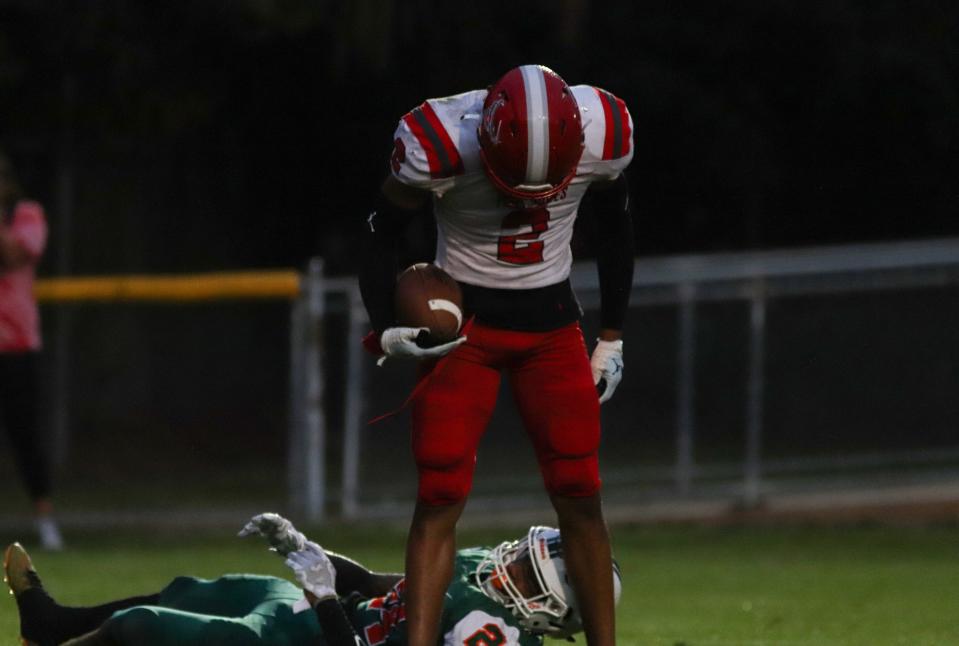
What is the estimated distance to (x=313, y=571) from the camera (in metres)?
4.77

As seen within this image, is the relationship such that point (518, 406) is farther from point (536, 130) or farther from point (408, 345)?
point (536, 130)

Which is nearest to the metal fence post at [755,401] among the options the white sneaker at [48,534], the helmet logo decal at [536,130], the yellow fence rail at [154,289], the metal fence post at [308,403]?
the metal fence post at [308,403]

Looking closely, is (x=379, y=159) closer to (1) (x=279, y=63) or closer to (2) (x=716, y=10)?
(1) (x=279, y=63)

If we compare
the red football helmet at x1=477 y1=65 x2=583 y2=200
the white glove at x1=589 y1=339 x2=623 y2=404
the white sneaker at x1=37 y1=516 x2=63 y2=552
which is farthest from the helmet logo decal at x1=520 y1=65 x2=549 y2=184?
the white sneaker at x1=37 y1=516 x2=63 y2=552

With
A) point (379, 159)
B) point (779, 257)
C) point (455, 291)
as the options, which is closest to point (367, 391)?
point (779, 257)

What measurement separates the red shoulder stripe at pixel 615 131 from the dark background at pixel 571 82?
359 inches

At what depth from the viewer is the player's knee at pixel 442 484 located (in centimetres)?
495

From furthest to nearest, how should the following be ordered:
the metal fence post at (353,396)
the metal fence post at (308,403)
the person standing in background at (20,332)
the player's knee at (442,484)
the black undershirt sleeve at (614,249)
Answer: the metal fence post at (353,396) → the metal fence post at (308,403) → the person standing in background at (20,332) → the black undershirt sleeve at (614,249) → the player's knee at (442,484)

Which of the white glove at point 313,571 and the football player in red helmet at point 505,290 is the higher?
the football player in red helmet at point 505,290

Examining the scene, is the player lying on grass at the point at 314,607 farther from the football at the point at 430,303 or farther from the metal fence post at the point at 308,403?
the metal fence post at the point at 308,403

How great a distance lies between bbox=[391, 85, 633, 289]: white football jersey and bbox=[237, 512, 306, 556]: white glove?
87 centimetres

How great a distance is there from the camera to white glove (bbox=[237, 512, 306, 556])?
15.5 ft

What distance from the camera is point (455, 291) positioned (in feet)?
16.5

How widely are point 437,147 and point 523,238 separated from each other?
39cm
